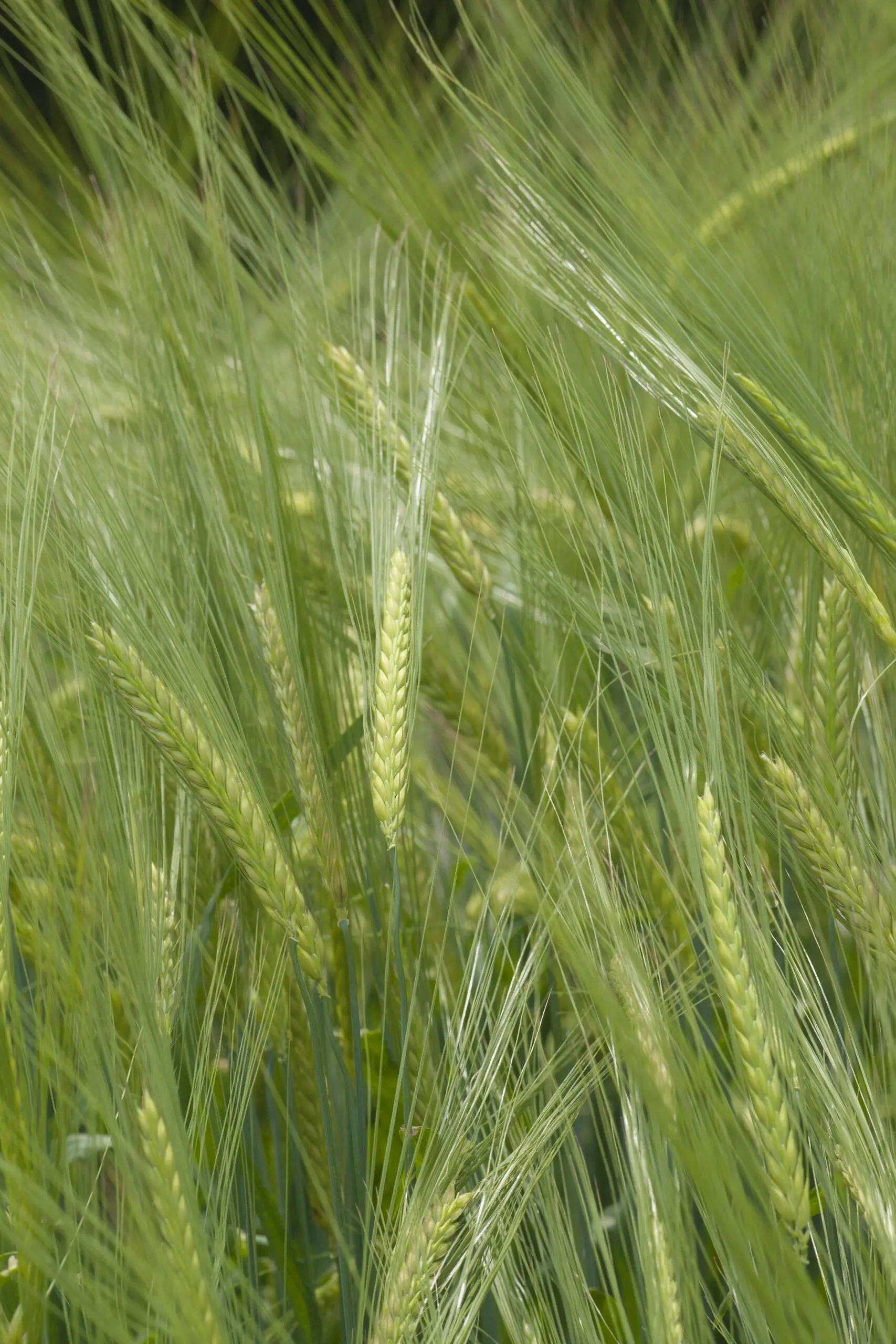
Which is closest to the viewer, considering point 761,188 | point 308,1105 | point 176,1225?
point 176,1225

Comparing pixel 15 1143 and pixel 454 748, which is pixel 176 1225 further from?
pixel 454 748

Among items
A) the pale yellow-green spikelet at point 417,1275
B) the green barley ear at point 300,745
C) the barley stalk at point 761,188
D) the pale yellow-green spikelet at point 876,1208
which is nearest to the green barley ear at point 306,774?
the green barley ear at point 300,745

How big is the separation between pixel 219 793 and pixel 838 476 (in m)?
0.33

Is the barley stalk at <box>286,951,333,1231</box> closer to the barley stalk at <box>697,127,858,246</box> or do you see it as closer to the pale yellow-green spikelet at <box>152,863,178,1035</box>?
the pale yellow-green spikelet at <box>152,863,178,1035</box>

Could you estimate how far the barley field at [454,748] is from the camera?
406mm

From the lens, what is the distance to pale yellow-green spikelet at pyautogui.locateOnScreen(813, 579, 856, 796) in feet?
1.81

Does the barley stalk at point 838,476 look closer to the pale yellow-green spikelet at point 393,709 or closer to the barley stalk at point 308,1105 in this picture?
the pale yellow-green spikelet at point 393,709

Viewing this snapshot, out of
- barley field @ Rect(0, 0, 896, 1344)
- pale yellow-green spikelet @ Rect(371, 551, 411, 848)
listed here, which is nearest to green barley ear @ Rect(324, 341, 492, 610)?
barley field @ Rect(0, 0, 896, 1344)

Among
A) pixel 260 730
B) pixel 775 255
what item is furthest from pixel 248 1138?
pixel 775 255

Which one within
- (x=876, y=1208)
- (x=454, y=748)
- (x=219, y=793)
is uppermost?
(x=219, y=793)

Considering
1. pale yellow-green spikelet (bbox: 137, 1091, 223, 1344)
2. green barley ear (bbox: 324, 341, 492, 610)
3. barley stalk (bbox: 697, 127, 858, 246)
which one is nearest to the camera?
pale yellow-green spikelet (bbox: 137, 1091, 223, 1344)

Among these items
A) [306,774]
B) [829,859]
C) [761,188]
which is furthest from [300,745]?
[761,188]

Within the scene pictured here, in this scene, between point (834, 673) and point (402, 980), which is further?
point (834, 673)

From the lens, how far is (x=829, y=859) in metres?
0.46
